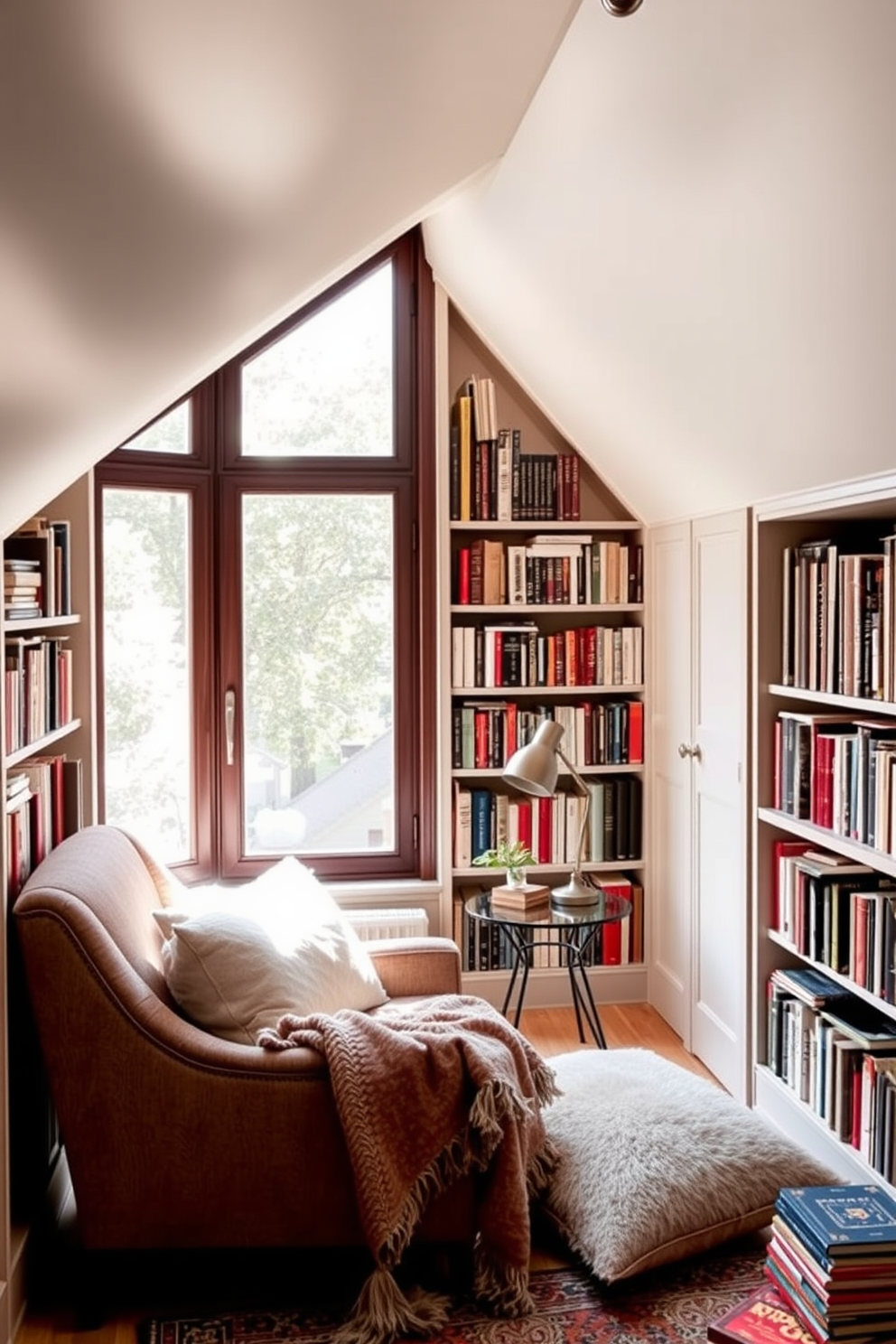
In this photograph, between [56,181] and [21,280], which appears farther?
[21,280]

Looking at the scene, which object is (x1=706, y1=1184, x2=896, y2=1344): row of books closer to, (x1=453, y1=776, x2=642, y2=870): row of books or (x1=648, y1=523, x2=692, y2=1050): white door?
(x1=648, y1=523, x2=692, y2=1050): white door

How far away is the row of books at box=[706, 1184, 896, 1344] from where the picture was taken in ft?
6.43

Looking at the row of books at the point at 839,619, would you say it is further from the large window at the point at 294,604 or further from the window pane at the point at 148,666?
the window pane at the point at 148,666

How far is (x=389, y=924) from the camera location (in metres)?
3.98

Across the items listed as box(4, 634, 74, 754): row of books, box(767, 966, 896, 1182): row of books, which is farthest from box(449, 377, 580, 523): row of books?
box(767, 966, 896, 1182): row of books

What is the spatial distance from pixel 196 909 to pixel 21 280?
1.88 meters

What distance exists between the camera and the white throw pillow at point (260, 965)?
96.3 inches

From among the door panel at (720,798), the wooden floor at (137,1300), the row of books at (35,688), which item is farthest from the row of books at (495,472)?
the wooden floor at (137,1300)

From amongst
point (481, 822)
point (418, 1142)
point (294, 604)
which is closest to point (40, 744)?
point (418, 1142)

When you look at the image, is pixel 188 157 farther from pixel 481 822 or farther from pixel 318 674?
pixel 481 822

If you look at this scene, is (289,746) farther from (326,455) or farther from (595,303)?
(595,303)

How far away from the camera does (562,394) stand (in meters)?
3.96

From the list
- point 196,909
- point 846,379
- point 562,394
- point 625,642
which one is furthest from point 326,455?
point 846,379

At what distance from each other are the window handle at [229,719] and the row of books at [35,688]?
0.83m
